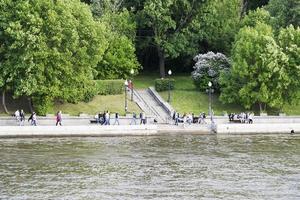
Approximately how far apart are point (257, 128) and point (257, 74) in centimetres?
909

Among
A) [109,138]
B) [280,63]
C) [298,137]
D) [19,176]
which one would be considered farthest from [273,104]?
[19,176]

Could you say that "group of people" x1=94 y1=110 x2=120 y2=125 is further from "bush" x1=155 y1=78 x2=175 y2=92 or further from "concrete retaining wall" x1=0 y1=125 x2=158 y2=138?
"bush" x1=155 y1=78 x2=175 y2=92

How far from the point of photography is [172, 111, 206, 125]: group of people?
58.7 meters

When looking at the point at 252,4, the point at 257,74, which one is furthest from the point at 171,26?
the point at 252,4

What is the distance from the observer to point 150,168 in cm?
3944

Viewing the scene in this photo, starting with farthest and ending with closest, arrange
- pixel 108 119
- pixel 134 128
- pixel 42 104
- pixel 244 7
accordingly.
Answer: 1. pixel 244 7
2. pixel 42 104
3. pixel 108 119
4. pixel 134 128

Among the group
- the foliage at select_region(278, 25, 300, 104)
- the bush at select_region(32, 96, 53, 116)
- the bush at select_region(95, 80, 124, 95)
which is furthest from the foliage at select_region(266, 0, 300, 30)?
the bush at select_region(32, 96, 53, 116)

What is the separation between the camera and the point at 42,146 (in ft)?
155

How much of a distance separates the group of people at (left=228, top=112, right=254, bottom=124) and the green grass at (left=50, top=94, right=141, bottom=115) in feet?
27.6

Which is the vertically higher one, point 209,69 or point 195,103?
point 209,69

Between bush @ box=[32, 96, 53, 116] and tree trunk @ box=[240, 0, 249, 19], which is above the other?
tree trunk @ box=[240, 0, 249, 19]

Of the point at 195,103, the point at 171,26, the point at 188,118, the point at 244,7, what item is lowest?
the point at 188,118

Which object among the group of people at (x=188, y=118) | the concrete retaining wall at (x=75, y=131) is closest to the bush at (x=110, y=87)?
the group of people at (x=188, y=118)

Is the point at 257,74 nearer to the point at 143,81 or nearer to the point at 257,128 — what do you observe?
the point at 257,128
